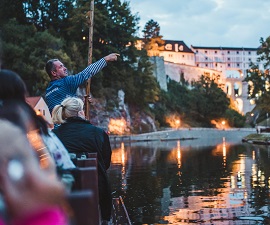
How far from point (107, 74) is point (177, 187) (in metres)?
52.2

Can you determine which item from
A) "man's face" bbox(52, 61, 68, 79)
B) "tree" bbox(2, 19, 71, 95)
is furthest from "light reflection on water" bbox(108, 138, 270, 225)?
"tree" bbox(2, 19, 71, 95)

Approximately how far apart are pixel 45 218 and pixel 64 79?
337 centimetres

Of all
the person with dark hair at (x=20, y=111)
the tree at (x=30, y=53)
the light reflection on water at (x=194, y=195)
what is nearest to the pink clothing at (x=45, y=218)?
the person with dark hair at (x=20, y=111)

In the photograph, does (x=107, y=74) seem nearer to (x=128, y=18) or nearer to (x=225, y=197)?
(x=128, y=18)

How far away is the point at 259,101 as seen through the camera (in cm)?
5278

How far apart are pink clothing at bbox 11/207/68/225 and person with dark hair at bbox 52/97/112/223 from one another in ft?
7.56

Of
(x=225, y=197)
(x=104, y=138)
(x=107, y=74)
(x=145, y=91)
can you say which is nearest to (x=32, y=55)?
(x=107, y=74)

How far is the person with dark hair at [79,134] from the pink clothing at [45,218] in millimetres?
2304

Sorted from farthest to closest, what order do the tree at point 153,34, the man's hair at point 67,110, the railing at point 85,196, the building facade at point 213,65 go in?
the building facade at point 213,65, the tree at point 153,34, the man's hair at point 67,110, the railing at point 85,196

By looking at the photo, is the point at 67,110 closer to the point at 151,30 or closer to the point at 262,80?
the point at 262,80

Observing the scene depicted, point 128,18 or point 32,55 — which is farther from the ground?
point 128,18

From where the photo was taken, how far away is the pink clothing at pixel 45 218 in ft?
7.30

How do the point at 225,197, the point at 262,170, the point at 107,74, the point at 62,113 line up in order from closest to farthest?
1. the point at 62,113
2. the point at 225,197
3. the point at 262,170
4. the point at 107,74

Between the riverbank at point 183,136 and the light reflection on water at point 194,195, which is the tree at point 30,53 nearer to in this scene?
the riverbank at point 183,136
